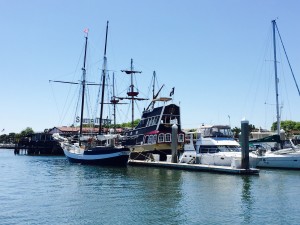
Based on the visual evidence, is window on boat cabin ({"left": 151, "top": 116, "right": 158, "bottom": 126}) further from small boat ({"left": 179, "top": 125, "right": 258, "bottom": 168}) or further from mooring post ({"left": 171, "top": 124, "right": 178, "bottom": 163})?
mooring post ({"left": 171, "top": 124, "right": 178, "bottom": 163})

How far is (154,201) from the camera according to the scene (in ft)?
80.0

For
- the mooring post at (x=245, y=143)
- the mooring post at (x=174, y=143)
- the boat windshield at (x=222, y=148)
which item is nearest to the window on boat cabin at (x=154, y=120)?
the mooring post at (x=174, y=143)

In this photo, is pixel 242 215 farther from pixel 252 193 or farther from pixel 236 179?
pixel 236 179

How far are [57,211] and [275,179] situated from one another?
71.9ft

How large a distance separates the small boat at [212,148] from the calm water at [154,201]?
7420 millimetres

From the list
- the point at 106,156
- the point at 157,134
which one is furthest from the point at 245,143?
the point at 106,156

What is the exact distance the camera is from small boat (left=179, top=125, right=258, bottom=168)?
144 feet

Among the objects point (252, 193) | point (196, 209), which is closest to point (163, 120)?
point (252, 193)

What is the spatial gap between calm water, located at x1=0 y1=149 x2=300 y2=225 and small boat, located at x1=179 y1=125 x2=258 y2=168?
7.42m

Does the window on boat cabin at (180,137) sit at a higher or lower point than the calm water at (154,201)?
higher

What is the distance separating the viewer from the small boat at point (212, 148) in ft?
144

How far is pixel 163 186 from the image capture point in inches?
1228

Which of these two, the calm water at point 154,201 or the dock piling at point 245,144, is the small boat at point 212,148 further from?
the calm water at point 154,201

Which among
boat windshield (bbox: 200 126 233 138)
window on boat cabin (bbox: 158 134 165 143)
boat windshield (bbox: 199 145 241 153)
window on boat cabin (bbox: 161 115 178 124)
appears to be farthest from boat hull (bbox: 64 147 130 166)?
boat windshield (bbox: 199 145 241 153)
